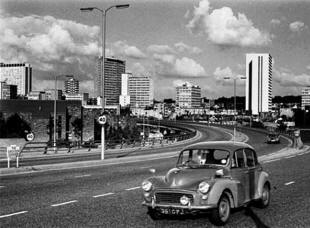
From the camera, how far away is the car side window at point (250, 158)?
39.2 ft

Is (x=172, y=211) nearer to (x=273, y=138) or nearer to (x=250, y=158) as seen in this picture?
(x=250, y=158)

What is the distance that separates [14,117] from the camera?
314ft

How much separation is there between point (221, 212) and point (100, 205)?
3.84 metres

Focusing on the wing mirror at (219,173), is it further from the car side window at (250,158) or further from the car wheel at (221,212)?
the car side window at (250,158)

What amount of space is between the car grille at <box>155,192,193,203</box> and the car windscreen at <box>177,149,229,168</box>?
1.43 meters

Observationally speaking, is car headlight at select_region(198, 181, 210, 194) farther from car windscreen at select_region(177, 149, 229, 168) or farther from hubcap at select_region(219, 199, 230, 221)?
car windscreen at select_region(177, 149, 229, 168)

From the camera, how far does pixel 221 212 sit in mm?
10062

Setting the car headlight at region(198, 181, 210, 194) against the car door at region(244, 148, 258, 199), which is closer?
the car headlight at region(198, 181, 210, 194)

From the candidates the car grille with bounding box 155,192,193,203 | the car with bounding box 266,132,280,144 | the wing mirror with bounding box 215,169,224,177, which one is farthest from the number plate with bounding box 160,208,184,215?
the car with bounding box 266,132,280,144

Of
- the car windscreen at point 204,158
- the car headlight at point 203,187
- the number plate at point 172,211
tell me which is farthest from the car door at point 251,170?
the number plate at point 172,211

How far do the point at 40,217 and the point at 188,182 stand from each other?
3604mm

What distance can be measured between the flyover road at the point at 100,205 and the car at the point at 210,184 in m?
0.40

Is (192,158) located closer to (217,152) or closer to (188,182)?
(217,152)

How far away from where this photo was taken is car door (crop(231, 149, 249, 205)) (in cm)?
1102
